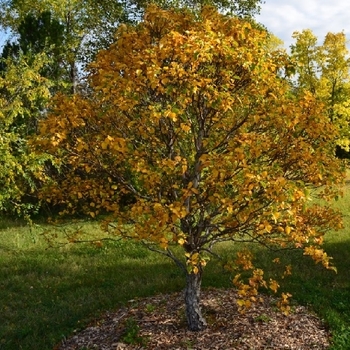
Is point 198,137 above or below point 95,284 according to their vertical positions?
above

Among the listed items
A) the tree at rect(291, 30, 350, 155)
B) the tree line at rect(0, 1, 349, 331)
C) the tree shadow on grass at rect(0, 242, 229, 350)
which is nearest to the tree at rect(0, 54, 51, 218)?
the tree shadow on grass at rect(0, 242, 229, 350)

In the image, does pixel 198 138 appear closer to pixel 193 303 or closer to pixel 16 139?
pixel 193 303

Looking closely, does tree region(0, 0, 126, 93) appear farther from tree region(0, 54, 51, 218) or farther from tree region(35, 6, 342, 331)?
tree region(35, 6, 342, 331)

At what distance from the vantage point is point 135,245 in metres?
11.2

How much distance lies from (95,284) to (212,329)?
343 centimetres

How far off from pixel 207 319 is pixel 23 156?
5454mm

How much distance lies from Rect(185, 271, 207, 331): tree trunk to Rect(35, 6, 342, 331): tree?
0.01 meters

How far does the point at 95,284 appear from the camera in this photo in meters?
8.48

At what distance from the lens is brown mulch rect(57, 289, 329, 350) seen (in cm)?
538

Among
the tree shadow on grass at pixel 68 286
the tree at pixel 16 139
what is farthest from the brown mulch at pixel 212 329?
the tree at pixel 16 139

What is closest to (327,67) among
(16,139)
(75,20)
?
(75,20)

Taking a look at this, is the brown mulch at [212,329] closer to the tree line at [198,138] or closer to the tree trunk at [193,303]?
the tree trunk at [193,303]

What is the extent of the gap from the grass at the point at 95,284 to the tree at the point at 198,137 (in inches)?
82.7

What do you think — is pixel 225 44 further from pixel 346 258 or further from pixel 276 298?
pixel 346 258
